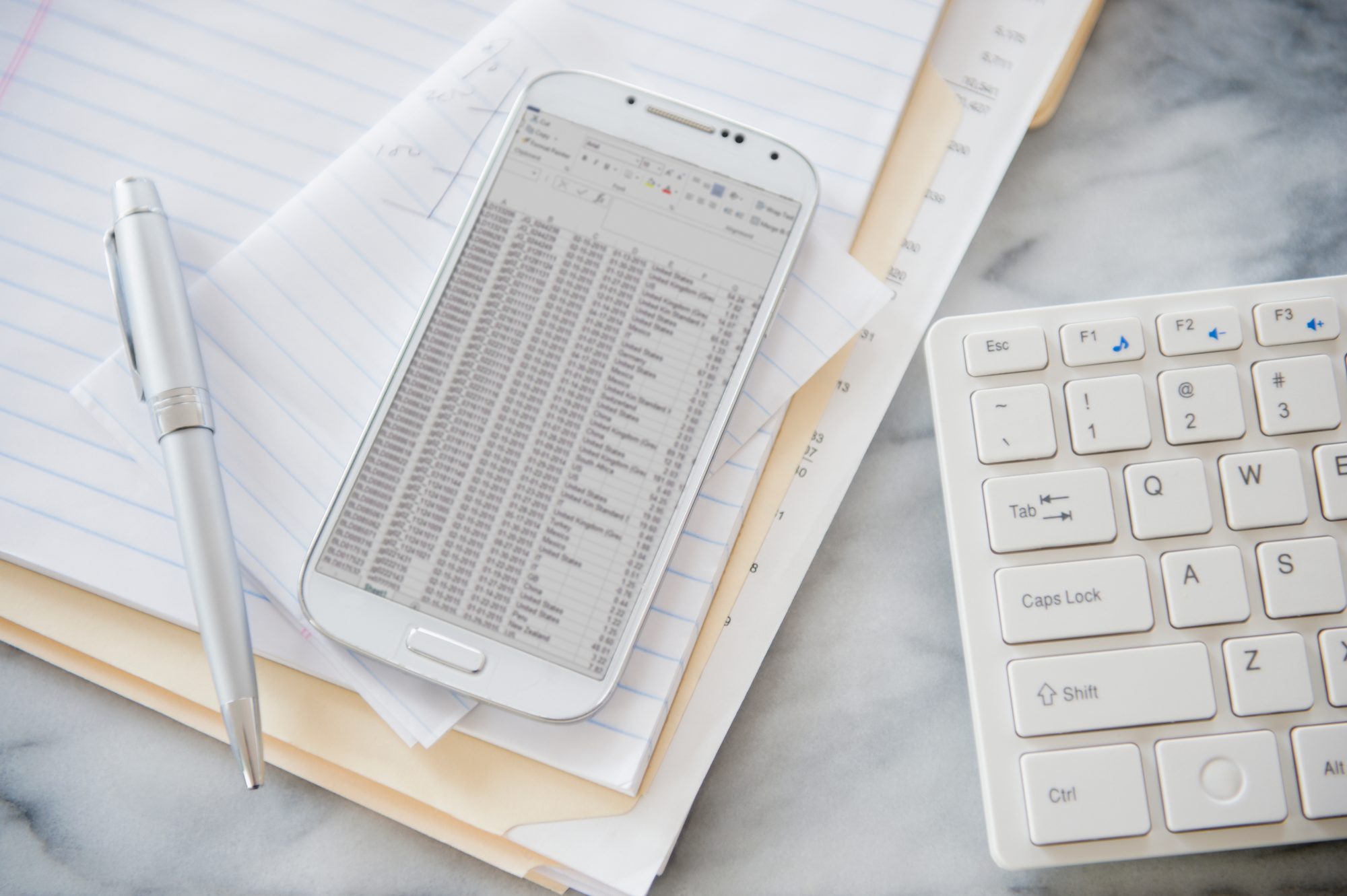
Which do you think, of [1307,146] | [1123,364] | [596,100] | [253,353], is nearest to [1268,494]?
[1123,364]

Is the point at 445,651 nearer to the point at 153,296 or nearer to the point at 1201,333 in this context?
the point at 153,296

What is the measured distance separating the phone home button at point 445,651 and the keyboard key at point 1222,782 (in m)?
0.26

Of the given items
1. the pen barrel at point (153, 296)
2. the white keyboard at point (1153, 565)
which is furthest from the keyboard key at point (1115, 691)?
the pen barrel at point (153, 296)

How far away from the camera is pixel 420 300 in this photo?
42 centimetres

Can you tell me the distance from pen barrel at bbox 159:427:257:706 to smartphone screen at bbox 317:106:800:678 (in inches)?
1.6

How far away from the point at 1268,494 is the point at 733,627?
0.21m

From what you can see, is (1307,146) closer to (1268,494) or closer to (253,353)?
(1268,494)

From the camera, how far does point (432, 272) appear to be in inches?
16.7

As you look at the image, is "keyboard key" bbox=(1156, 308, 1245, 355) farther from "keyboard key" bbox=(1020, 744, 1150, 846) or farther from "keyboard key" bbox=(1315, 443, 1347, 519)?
"keyboard key" bbox=(1020, 744, 1150, 846)

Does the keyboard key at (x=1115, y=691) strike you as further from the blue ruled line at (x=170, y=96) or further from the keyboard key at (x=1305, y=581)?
the blue ruled line at (x=170, y=96)

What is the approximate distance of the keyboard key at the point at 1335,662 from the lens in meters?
0.34

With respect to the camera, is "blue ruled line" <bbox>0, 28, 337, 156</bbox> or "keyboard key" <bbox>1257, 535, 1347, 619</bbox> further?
"blue ruled line" <bbox>0, 28, 337, 156</bbox>

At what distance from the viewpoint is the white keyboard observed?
1.10 feet

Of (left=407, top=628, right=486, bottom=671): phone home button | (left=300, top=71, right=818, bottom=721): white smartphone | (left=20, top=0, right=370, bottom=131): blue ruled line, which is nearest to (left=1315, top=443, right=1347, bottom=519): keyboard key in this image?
(left=300, top=71, right=818, bottom=721): white smartphone
